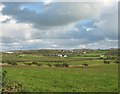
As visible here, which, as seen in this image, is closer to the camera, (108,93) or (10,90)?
(10,90)

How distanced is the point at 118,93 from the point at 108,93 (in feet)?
4.16

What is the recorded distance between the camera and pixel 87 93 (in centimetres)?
2166

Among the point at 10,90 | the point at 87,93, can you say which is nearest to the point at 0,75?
the point at 10,90

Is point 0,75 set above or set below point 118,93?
above

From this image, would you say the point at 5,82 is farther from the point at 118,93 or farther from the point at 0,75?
the point at 118,93

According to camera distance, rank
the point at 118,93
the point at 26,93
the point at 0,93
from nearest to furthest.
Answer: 1. the point at 0,93
2. the point at 26,93
3. the point at 118,93

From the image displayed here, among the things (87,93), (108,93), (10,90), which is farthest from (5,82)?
(108,93)

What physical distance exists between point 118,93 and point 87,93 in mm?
2122

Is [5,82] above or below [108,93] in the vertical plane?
above

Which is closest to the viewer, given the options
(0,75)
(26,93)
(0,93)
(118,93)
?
(0,93)

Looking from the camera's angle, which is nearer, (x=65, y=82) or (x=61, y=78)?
(x=65, y=82)

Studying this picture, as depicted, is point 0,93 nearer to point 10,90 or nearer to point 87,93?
point 10,90

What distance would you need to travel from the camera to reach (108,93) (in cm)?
2220

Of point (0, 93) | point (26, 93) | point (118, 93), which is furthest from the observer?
point (118, 93)
